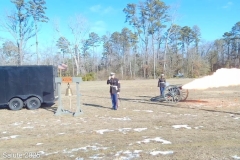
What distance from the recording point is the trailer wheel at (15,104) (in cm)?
1212

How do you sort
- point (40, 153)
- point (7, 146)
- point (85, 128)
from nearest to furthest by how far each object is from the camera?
point (40, 153) < point (7, 146) < point (85, 128)

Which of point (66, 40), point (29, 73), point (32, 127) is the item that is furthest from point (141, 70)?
point (32, 127)

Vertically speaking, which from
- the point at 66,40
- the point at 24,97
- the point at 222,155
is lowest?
the point at 222,155

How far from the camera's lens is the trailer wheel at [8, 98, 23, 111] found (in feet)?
39.8

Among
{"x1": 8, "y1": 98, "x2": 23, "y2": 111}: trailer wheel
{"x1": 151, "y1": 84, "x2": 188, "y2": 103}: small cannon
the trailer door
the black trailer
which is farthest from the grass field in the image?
{"x1": 151, "y1": 84, "x2": 188, "y2": 103}: small cannon

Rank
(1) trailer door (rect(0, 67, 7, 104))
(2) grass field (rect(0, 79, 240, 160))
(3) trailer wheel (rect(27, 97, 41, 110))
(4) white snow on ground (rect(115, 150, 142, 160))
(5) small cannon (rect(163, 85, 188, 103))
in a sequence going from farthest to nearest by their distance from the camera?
(5) small cannon (rect(163, 85, 188, 103)), (3) trailer wheel (rect(27, 97, 41, 110)), (1) trailer door (rect(0, 67, 7, 104)), (2) grass field (rect(0, 79, 240, 160)), (4) white snow on ground (rect(115, 150, 142, 160))

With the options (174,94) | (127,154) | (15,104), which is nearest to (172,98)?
(174,94)

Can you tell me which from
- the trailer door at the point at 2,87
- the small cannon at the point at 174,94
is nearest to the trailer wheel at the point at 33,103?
the trailer door at the point at 2,87

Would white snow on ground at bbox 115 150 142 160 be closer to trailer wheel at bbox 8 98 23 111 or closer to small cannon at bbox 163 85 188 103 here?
trailer wheel at bbox 8 98 23 111

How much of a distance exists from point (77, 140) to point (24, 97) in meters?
7.03

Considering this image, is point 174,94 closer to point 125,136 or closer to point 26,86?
point 125,136

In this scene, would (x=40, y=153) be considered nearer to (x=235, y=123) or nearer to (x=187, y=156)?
(x=187, y=156)

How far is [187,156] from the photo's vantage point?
4961mm

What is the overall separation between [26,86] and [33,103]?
0.95m
